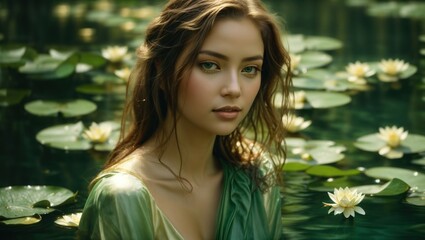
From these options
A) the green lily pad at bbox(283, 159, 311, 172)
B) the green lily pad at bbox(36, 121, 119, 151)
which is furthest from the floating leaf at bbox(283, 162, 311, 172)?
the green lily pad at bbox(36, 121, 119, 151)

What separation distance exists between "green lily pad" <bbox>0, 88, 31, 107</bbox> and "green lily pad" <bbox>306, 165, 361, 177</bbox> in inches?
63.1

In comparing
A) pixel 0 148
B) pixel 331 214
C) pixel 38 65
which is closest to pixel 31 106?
pixel 0 148

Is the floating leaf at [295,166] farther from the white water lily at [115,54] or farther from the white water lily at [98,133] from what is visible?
the white water lily at [115,54]

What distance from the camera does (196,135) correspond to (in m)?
Answer: 2.55

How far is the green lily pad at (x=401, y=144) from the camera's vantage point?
139 inches

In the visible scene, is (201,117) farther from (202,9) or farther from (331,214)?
(331,214)

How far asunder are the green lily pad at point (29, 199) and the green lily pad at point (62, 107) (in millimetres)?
933

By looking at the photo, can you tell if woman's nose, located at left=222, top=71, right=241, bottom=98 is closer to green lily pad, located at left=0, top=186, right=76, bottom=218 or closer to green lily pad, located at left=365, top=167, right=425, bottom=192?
green lily pad, located at left=0, top=186, right=76, bottom=218

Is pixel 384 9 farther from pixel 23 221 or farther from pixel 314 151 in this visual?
pixel 23 221

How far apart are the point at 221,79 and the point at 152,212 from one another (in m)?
0.41

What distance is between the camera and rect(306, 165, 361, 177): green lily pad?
129 inches

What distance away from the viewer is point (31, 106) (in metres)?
4.09

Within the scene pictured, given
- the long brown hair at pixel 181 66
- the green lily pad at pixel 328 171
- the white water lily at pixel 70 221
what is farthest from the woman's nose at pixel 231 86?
the green lily pad at pixel 328 171

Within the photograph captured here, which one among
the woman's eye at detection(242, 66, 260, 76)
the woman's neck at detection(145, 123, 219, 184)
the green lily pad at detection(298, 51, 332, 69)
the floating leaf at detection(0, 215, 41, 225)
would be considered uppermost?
the green lily pad at detection(298, 51, 332, 69)
